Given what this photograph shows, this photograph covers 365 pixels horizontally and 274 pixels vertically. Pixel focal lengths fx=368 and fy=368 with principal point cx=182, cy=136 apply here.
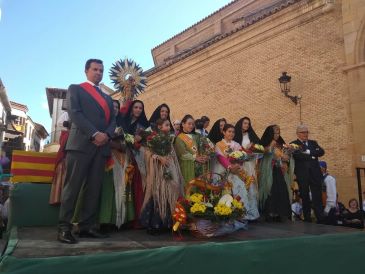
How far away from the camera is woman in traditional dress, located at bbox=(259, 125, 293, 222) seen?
6152 mm

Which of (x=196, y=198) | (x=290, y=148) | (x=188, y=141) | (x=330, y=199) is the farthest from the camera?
(x=330, y=199)

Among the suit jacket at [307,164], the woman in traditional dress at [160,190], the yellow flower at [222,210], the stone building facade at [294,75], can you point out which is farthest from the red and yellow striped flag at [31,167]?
the stone building facade at [294,75]

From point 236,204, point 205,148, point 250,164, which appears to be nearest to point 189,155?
point 205,148

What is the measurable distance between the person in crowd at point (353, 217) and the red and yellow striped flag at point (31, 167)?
20.0 ft

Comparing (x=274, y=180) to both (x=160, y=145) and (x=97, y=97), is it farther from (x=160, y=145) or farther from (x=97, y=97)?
(x=97, y=97)

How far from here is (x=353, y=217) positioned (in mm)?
8016

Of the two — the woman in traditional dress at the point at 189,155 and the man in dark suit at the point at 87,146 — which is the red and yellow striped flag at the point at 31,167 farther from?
the woman in traditional dress at the point at 189,155

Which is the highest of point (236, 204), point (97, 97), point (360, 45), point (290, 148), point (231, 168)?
point (360, 45)

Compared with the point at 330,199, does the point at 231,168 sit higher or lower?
higher

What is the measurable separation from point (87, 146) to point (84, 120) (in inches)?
10.8

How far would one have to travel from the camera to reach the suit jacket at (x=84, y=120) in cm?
374

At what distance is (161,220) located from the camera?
14.0 feet

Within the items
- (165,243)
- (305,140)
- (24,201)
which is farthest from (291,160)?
(24,201)

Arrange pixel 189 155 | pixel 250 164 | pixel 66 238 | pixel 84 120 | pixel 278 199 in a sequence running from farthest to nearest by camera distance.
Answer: pixel 278 199
pixel 250 164
pixel 189 155
pixel 84 120
pixel 66 238
